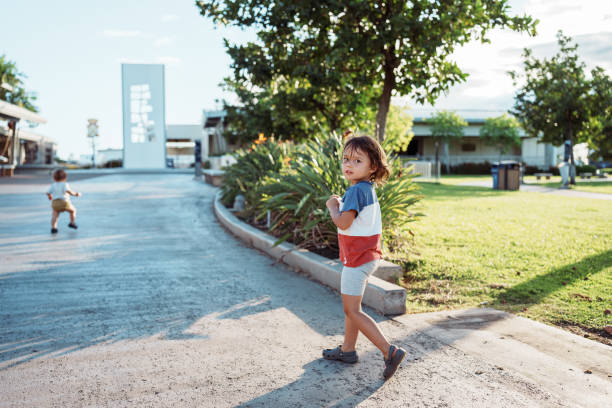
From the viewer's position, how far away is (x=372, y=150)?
131 inches

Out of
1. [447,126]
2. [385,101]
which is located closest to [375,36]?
[385,101]

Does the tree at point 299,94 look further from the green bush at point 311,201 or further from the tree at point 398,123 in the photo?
the tree at point 398,123

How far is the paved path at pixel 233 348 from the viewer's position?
298 cm

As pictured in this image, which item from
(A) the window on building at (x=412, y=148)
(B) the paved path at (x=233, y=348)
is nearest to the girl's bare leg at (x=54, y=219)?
(B) the paved path at (x=233, y=348)

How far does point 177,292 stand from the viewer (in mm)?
5395

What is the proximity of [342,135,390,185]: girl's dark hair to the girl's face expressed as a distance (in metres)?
0.02

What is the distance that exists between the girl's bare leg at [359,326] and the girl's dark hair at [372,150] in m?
0.81

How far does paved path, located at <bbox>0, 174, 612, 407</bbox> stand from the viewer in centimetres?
298

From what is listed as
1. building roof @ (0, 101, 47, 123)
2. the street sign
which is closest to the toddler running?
building roof @ (0, 101, 47, 123)

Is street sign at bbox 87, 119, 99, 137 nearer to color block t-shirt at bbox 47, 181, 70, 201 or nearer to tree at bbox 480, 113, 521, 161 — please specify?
tree at bbox 480, 113, 521, 161

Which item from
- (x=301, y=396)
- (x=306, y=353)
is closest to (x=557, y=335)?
(x=306, y=353)

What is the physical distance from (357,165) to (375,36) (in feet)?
23.3

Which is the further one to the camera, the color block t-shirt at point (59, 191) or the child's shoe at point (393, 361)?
the color block t-shirt at point (59, 191)

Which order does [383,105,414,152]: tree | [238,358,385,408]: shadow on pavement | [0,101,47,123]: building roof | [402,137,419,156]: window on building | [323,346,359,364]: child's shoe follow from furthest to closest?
[402,137,419,156]: window on building < [383,105,414,152]: tree < [0,101,47,123]: building roof < [323,346,359,364]: child's shoe < [238,358,385,408]: shadow on pavement
